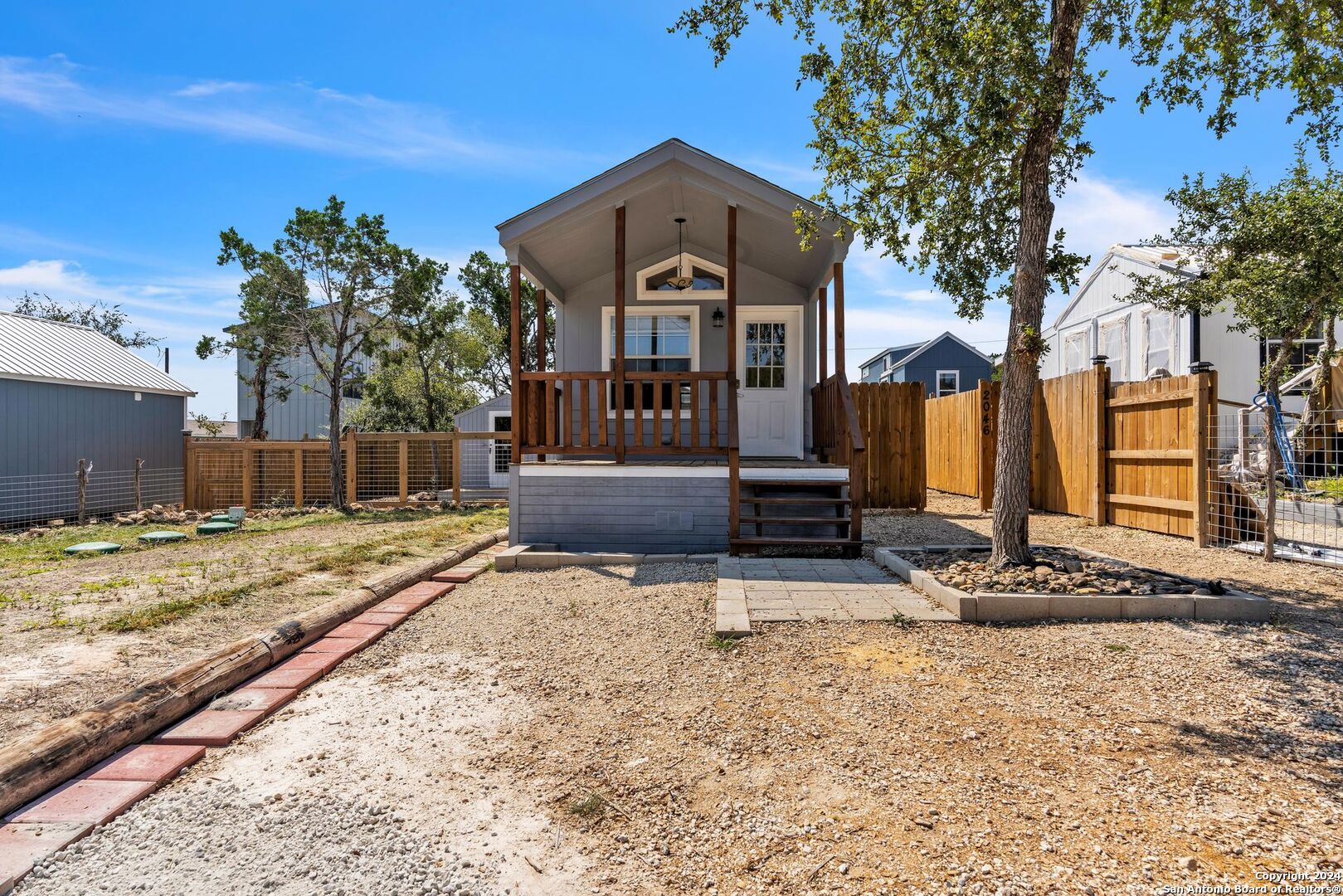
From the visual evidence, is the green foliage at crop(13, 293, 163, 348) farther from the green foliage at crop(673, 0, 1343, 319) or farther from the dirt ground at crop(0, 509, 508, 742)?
the green foliage at crop(673, 0, 1343, 319)

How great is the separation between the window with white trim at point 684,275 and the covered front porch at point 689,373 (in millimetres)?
25

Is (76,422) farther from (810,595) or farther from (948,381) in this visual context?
(948,381)

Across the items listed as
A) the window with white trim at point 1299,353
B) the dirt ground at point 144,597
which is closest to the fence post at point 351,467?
the dirt ground at point 144,597

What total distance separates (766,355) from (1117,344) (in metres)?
10.9

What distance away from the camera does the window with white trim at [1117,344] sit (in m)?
15.0

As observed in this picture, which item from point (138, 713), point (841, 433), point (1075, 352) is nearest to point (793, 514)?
point (841, 433)

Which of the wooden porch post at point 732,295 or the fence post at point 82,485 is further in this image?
the fence post at point 82,485

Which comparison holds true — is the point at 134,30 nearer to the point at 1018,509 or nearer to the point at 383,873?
the point at 383,873

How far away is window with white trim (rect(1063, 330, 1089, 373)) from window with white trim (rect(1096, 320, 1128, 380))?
0.75m

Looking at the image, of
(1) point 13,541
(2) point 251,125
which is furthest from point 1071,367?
(1) point 13,541

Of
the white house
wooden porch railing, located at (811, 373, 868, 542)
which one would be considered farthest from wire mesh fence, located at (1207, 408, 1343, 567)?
wooden porch railing, located at (811, 373, 868, 542)

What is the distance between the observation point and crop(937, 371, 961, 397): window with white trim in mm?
26594

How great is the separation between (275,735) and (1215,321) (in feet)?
52.3

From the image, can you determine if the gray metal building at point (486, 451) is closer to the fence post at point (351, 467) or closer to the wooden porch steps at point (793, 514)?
the fence post at point (351, 467)
